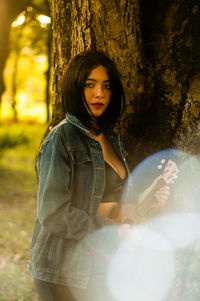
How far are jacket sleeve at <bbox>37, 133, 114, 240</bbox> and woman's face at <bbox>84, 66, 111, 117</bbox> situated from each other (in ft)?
1.03

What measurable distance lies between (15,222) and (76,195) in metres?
4.99

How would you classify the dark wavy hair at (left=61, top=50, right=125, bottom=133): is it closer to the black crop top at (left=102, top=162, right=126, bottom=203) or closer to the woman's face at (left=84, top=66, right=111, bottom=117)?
the woman's face at (left=84, top=66, right=111, bottom=117)

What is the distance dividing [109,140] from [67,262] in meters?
0.79

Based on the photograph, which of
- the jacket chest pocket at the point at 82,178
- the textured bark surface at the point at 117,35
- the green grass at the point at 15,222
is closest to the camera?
the jacket chest pocket at the point at 82,178

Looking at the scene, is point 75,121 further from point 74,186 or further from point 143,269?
point 143,269

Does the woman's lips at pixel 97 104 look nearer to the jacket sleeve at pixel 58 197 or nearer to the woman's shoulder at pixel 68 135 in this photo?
the woman's shoulder at pixel 68 135

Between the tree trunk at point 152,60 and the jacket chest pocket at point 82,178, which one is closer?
the jacket chest pocket at point 82,178

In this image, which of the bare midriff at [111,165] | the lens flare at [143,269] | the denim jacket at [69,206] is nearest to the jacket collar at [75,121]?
the denim jacket at [69,206]

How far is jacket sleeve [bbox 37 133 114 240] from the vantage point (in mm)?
1791

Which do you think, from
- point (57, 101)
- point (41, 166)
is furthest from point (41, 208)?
point (57, 101)

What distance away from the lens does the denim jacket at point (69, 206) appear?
1819mm

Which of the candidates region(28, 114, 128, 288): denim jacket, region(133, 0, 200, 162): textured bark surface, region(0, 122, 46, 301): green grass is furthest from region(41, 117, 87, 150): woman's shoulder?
region(0, 122, 46, 301): green grass

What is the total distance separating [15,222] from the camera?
663 centimetres

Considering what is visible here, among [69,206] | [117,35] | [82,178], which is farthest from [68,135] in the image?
[117,35]
